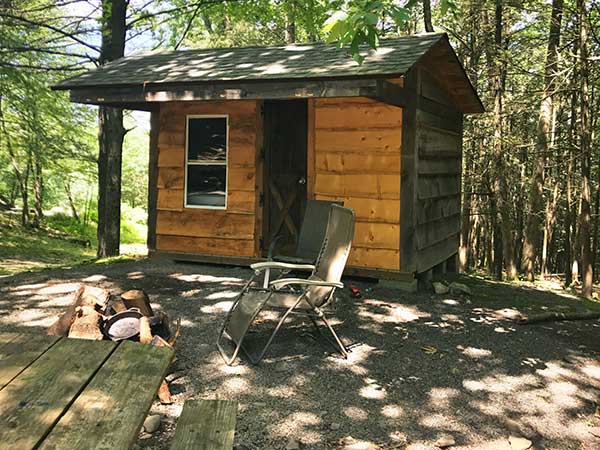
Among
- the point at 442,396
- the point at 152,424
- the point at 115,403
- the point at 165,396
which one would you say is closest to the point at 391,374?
the point at 442,396

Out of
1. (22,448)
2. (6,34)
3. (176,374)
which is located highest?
(6,34)

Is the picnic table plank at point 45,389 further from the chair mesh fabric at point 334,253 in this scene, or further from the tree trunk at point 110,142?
the tree trunk at point 110,142

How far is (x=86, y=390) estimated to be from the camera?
6.08 feet

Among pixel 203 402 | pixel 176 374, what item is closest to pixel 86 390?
pixel 203 402

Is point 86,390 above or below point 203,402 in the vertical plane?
above

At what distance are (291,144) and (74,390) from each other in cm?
693

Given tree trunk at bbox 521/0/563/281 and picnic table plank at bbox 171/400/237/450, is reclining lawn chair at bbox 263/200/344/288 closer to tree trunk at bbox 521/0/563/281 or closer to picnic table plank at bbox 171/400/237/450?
picnic table plank at bbox 171/400/237/450

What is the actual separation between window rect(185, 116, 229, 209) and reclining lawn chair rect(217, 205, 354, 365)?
11.8 ft

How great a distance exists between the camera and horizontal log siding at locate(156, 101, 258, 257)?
26.7 feet

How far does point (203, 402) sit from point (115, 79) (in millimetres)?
6353

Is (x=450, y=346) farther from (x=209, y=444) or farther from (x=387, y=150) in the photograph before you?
(x=209, y=444)

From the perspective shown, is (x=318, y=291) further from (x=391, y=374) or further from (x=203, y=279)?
(x=203, y=279)

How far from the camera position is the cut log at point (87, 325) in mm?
4262

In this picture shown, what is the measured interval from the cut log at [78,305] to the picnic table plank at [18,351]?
2.16 m
